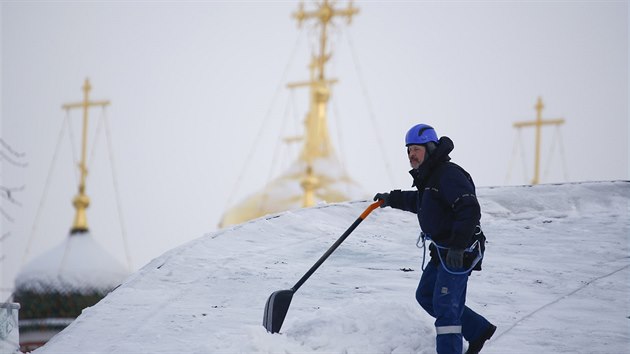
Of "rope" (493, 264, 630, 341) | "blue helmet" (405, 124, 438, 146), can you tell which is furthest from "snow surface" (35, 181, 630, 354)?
"blue helmet" (405, 124, 438, 146)

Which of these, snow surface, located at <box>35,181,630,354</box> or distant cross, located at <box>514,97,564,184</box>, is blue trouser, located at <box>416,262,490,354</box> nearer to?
snow surface, located at <box>35,181,630,354</box>

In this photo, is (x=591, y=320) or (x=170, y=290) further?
(x=170, y=290)

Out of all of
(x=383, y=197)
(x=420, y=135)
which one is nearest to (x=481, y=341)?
(x=383, y=197)

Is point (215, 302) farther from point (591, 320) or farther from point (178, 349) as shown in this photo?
point (591, 320)

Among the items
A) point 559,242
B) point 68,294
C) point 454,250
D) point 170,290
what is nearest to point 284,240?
point 170,290

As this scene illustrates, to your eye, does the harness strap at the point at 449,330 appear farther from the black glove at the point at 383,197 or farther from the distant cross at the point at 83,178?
the distant cross at the point at 83,178

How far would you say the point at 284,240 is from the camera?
982cm

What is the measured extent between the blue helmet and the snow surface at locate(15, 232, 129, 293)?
2666 centimetres

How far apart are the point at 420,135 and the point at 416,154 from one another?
0.13 meters

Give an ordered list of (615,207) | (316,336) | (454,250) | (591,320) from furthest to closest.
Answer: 1. (615,207)
2. (591,320)
3. (316,336)
4. (454,250)

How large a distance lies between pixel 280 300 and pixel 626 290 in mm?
3457

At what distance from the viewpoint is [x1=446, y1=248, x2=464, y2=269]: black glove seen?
5.71 m

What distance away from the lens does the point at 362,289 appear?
311 inches

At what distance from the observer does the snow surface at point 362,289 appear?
6.35 m
